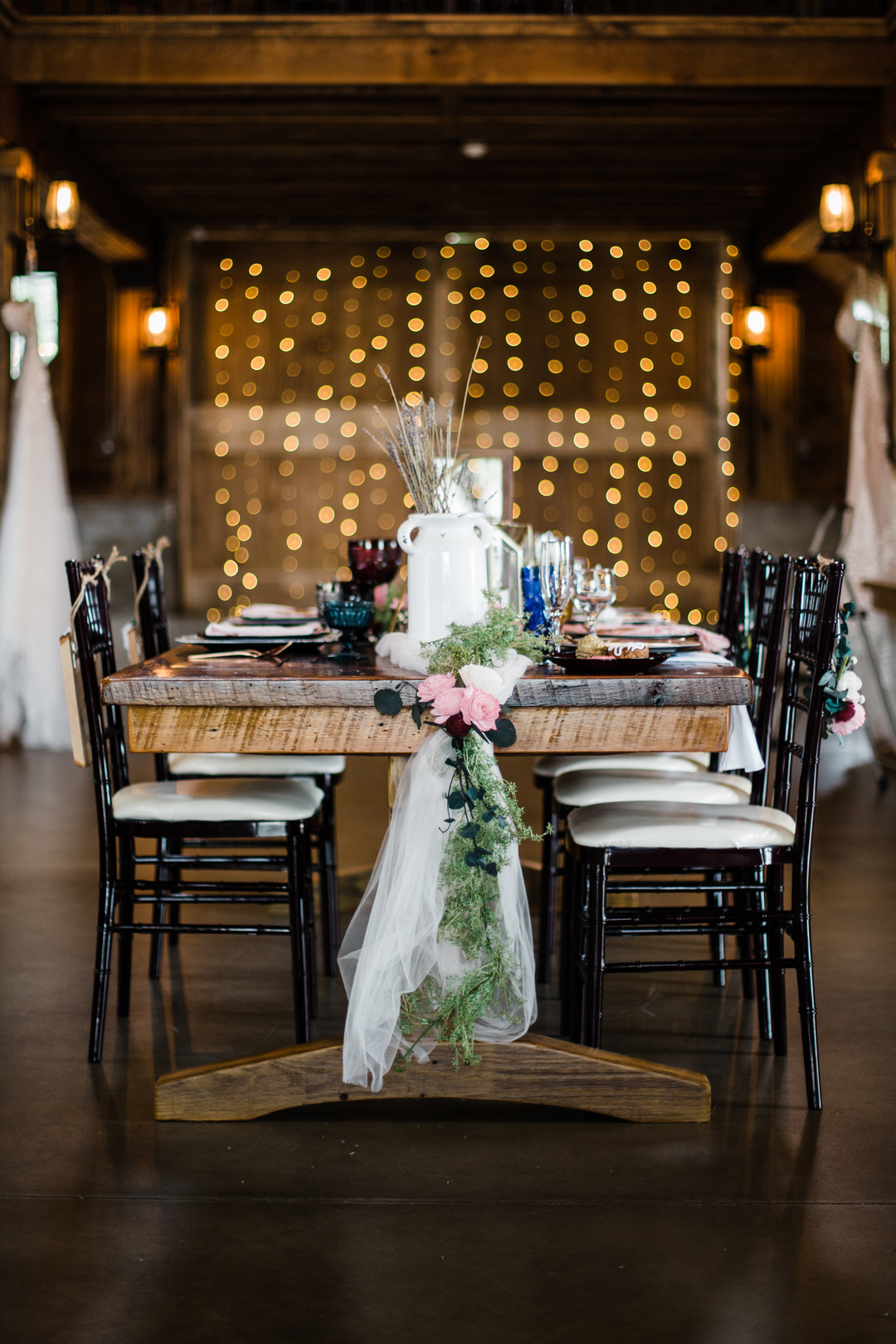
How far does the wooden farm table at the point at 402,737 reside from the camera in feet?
7.63

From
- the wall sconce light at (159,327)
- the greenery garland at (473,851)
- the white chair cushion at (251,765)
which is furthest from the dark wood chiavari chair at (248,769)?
the wall sconce light at (159,327)

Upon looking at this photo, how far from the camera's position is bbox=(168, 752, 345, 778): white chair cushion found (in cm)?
328

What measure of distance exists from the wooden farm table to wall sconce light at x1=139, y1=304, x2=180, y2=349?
6.52m

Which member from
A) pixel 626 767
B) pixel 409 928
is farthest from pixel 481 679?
pixel 626 767

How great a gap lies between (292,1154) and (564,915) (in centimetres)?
104

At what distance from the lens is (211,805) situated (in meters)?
→ 2.71

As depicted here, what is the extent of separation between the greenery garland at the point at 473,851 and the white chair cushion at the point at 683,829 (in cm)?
25

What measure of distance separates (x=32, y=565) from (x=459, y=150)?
10.2 feet

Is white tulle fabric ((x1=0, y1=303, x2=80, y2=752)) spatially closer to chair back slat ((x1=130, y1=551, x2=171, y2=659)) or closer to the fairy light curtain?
the fairy light curtain

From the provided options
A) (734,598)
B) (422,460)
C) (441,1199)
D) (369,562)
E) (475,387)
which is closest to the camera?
(441,1199)

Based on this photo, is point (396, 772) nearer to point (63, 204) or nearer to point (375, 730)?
point (375, 730)

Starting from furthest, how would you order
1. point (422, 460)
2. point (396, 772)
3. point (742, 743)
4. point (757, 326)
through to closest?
point (757, 326), point (742, 743), point (422, 460), point (396, 772)

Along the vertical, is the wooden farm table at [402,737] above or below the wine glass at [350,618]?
below

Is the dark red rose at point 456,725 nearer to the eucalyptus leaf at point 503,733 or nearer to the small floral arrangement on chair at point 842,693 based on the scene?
the eucalyptus leaf at point 503,733
